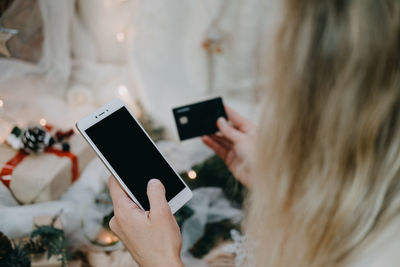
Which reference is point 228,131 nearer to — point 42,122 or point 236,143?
point 236,143

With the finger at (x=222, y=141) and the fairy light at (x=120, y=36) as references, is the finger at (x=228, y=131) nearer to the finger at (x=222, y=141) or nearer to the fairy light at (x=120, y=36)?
the finger at (x=222, y=141)

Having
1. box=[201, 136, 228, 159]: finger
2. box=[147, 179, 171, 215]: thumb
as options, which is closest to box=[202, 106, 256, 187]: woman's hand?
box=[201, 136, 228, 159]: finger

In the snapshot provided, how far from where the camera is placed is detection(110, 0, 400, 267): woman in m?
0.32

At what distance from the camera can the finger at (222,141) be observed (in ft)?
2.97

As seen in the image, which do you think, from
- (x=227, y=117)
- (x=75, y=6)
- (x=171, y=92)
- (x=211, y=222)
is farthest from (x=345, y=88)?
(x=75, y=6)

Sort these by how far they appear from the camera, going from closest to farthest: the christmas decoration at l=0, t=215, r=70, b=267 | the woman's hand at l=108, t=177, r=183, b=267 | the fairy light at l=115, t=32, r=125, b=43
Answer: the woman's hand at l=108, t=177, r=183, b=267 < the christmas decoration at l=0, t=215, r=70, b=267 < the fairy light at l=115, t=32, r=125, b=43

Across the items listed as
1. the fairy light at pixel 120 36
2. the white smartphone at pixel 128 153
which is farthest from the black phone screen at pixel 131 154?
the fairy light at pixel 120 36

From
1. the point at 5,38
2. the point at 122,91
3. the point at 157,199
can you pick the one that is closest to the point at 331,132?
the point at 157,199

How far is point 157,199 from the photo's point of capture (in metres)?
0.56

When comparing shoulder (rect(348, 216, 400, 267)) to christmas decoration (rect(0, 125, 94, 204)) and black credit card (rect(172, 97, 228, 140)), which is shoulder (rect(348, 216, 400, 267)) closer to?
black credit card (rect(172, 97, 228, 140))

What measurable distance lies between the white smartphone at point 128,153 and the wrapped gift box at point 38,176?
28cm

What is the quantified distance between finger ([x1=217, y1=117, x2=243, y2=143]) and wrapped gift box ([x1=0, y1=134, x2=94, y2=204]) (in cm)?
40

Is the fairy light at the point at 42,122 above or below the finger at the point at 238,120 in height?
above

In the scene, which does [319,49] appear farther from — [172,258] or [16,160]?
[16,160]
